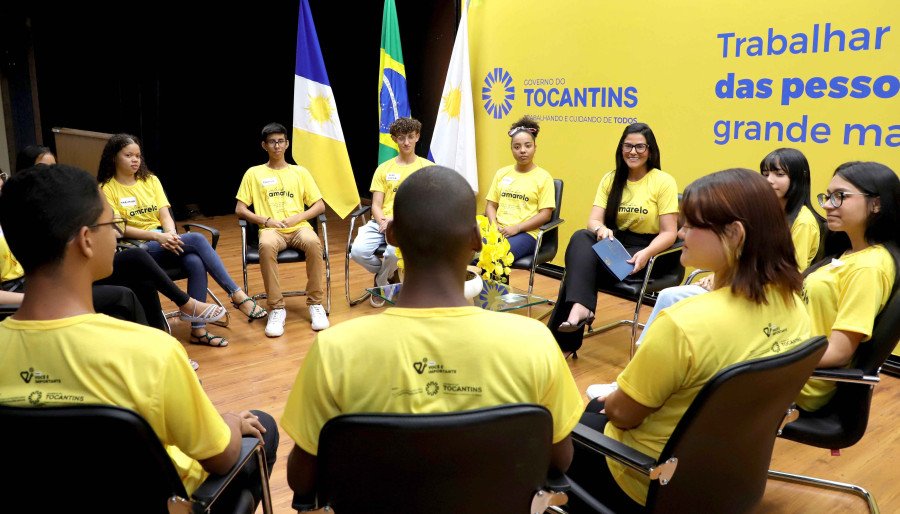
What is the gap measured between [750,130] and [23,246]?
3788 mm

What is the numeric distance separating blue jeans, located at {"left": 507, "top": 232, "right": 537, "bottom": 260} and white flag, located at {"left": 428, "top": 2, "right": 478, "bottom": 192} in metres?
1.56

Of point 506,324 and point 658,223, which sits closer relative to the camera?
point 506,324

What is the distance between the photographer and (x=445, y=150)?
18.7 feet

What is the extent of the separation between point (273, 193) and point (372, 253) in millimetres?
780

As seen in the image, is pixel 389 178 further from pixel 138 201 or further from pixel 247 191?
pixel 138 201

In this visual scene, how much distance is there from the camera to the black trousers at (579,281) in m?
3.35

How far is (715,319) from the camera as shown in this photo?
4.61 ft

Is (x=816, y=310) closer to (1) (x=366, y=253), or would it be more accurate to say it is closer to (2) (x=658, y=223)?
(2) (x=658, y=223)

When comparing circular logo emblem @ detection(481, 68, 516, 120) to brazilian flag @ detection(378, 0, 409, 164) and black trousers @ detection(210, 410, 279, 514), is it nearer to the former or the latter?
brazilian flag @ detection(378, 0, 409, 164)

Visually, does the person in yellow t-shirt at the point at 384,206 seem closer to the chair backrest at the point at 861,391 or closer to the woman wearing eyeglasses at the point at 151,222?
the woman wearing eyeglasses at the point at 151,222

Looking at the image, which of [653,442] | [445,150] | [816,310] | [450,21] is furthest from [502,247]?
[450,21]

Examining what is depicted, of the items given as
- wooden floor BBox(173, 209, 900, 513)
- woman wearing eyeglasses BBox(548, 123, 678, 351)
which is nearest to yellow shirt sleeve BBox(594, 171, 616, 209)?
woman wearing eyeglasses BBox(548, 123, 678, 351)

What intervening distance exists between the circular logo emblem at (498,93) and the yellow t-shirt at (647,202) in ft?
6.40

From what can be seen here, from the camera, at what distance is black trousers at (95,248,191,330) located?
337cm
